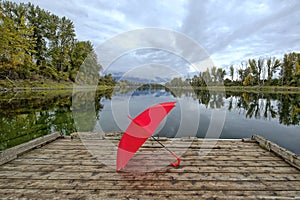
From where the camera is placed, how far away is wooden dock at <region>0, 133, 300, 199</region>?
198cm

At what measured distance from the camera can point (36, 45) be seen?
3728cm

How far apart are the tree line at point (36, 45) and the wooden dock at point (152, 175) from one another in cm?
2517

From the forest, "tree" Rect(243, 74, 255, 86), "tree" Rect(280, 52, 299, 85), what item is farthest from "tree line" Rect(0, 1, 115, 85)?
"tree" Rect(280, 52, 299, 85)

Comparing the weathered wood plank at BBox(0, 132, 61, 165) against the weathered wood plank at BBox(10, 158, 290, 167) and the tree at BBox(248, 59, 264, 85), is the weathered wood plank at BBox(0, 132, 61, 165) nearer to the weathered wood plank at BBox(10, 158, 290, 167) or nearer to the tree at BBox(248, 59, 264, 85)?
the weathered wood plank at BBox(10, 158, 290, 167)

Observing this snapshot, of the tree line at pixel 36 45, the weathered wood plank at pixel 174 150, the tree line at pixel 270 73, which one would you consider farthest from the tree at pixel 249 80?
the weathered wood plank at pixel 174 150

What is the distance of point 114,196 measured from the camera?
6.32 feet

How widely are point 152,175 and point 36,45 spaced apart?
47.3 m

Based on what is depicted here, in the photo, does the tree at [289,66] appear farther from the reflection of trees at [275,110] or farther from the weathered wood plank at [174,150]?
the weathered wood plank at [174,150]

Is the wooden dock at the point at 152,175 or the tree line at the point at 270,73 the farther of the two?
the tree line at the point at 270,73

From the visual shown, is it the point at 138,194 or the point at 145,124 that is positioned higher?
the point at 145,124

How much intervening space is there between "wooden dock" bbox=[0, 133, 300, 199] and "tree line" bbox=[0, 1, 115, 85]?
25.2 m

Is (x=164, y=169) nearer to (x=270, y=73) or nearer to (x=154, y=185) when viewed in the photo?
(x=154, y=185)

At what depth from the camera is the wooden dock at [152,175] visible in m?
1.98

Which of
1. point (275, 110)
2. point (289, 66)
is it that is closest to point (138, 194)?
point (275, 110)
